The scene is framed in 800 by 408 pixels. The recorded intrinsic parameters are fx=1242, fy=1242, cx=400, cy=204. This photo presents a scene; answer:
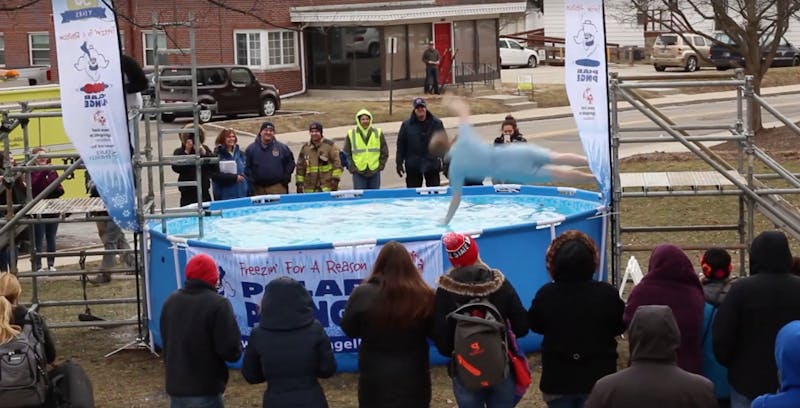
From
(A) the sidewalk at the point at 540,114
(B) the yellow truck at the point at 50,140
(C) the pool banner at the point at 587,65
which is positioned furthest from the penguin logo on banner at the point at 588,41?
(A) the sidewalk at the point at 540,114

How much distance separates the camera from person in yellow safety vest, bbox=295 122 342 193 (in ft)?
54.6

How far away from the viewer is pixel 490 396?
7.68m

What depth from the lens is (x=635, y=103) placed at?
11.9 meters

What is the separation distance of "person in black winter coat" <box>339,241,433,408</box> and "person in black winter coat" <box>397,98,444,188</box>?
9.10 meters

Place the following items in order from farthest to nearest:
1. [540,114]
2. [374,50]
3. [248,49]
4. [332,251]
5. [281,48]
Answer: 1. [281,48]
2. [374,50]
3. [248,49]
4. [540,114]
5. [332,251]

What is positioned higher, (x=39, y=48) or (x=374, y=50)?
(x=39, y=48)

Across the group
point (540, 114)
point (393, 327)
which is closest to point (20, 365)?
point (393, 327)

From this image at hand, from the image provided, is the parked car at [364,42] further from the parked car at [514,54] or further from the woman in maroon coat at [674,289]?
the woman in maroon coat at [674,289]

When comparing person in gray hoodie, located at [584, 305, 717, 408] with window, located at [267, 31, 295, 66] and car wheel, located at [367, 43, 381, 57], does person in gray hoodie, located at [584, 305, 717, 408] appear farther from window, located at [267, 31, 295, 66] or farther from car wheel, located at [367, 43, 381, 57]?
window, located at [267, 31, 295, 66]

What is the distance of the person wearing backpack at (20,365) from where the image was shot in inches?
291

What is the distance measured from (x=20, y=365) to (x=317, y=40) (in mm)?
37391

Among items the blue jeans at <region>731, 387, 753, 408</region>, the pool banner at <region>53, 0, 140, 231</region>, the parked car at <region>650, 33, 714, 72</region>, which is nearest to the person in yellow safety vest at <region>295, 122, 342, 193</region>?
the pool banner at <region>53, 0, 140, 231</region>

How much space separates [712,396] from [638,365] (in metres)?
0.37

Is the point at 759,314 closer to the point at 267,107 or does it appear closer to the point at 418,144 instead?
the point at 418,144
